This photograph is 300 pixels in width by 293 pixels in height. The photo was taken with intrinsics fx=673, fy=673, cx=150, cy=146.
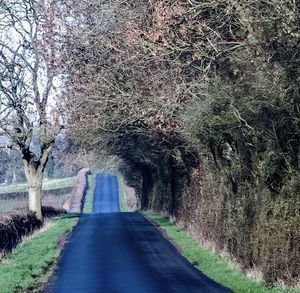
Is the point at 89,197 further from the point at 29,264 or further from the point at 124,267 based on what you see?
the point at 124,267

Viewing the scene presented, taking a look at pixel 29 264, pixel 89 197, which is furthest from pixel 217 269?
pixel 89 197

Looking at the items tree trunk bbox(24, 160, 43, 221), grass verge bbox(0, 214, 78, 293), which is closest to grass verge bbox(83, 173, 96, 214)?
tree trunk bbox(24, 160, 43, 221)

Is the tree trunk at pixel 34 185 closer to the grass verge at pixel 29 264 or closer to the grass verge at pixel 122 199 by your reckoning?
the grass verge at pixel 29 264

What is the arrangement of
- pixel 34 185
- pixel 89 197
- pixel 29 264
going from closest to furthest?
pixel 29 264
pixel 34 185
pixel 89 197

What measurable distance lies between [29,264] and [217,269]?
228 inches

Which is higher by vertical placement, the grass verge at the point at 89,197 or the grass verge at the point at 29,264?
the grass verge at the point at 89,197

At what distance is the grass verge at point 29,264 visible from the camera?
54.5 ft

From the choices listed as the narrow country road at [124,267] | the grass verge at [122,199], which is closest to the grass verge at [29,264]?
the narrow country road at [124,267]

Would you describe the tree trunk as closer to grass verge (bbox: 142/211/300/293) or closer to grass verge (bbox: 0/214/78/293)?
grass verge (bbox: 0/214/78/293)

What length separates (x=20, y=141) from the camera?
131 feet

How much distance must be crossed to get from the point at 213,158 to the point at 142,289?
8.70 meters

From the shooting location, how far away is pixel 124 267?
64.1 feet

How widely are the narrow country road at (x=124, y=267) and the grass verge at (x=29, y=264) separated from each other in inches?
16.5

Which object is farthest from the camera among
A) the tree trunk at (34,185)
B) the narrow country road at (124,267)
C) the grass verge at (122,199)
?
the grass verge at (122,199)
